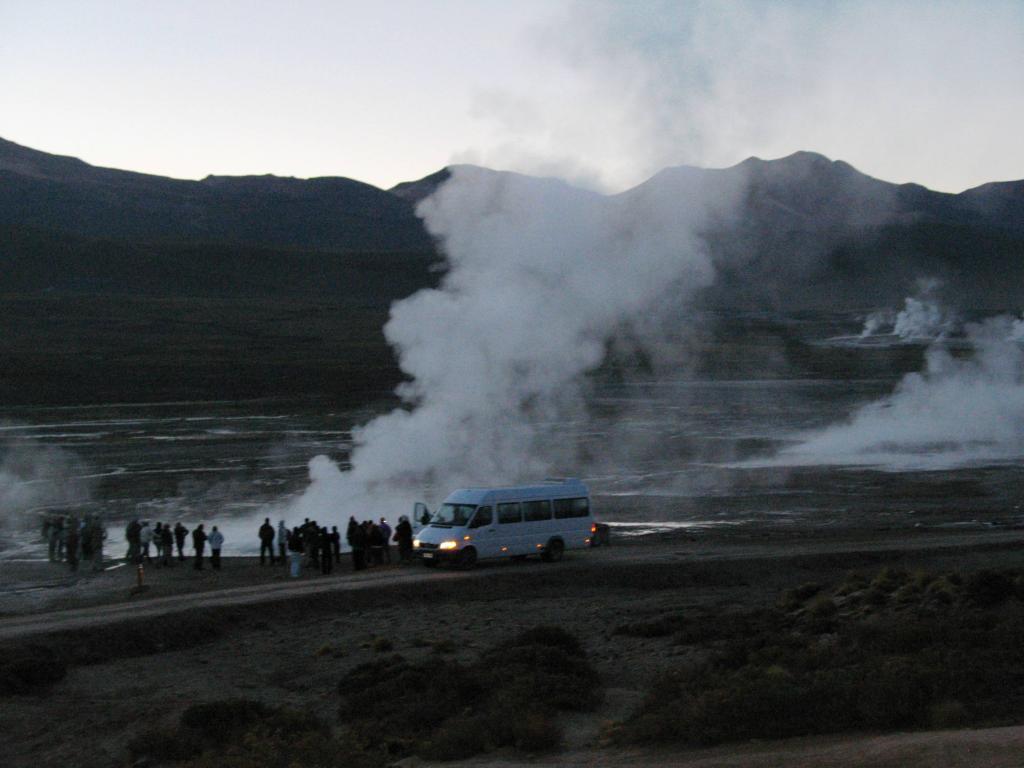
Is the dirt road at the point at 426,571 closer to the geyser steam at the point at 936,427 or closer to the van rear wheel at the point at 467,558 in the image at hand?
the van rear wheel at the point at 467,558

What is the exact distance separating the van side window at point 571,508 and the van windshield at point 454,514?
267 cm

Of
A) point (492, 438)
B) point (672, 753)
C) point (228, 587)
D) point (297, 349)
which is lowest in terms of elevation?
point (672, 753)

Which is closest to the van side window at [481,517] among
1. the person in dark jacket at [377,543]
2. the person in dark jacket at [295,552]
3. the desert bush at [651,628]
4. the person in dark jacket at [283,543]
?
the person in dark jacket at [377,543]

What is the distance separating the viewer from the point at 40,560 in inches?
1468

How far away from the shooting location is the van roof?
32.3 meters

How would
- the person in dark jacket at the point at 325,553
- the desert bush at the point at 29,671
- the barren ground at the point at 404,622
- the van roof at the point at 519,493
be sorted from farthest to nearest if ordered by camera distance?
the person in dark jacket at the point at 325,553
the van roof at the point at 519,493
the desert bush at the point at 29,671
the barren ground at the point at 404,622

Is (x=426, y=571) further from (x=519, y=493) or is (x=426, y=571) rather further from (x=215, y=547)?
(x=215, y=547)

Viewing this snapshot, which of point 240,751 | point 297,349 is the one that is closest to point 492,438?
point 240,751

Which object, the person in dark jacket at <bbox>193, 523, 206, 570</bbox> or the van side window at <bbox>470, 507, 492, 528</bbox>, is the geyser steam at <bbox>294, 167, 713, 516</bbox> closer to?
the person in dark jacket at <bbox>193, 523, 206, 570</bbox>

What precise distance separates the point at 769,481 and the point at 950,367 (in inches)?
2675

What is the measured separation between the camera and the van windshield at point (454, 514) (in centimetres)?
3209

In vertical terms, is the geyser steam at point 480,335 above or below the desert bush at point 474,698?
above

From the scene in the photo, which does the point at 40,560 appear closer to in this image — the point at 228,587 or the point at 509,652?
the point at 228,587

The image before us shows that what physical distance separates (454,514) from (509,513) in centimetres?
148
